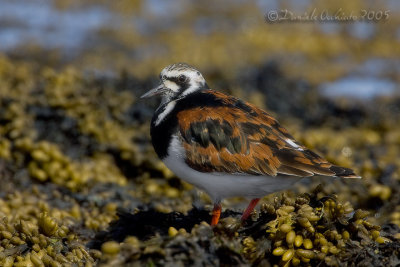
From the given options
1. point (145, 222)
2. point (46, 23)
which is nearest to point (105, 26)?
point (46, 23)

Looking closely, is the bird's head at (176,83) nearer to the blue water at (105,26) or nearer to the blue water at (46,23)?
the blue water at (105,26)

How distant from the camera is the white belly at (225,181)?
367 centimetres

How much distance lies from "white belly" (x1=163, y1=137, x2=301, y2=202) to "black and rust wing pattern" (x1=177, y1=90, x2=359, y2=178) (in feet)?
0.19

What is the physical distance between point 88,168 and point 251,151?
100 inches

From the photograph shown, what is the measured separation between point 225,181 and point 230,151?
217 mm

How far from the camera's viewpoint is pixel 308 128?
7992 mm

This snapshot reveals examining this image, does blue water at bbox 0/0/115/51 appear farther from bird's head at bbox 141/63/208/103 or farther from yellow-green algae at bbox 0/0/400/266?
bird's head at bbox 141/63/208/103

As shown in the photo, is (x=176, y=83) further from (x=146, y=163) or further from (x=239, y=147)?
(x=146, y=163)

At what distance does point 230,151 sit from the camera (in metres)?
3.66

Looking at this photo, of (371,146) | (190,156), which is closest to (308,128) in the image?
(371,146)

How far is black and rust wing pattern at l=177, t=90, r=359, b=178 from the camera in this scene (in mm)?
3615

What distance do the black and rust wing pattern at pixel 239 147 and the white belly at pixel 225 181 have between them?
2.2 inches

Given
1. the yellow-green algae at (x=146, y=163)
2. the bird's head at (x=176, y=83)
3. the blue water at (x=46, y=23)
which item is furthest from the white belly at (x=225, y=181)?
the blue water at (x=46, y=23)

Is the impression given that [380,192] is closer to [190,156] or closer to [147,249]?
[190,156]
